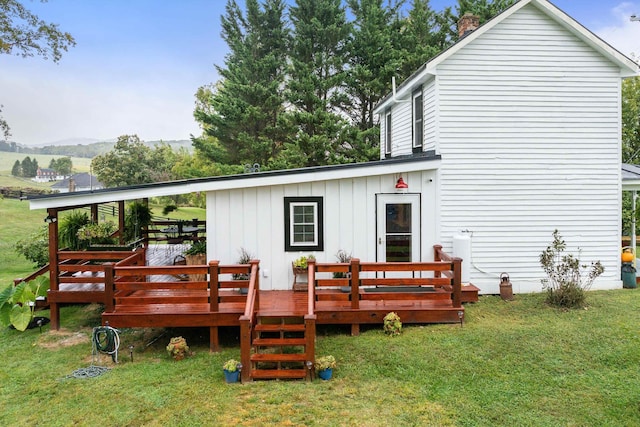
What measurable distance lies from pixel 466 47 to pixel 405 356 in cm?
645

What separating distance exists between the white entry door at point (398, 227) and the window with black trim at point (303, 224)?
1.21 metres

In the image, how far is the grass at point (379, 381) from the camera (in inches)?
190

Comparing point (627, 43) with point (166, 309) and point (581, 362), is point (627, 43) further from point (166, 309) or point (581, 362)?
point (166, 309)

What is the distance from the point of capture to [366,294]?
744 cm

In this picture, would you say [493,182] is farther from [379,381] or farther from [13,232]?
[13,232]

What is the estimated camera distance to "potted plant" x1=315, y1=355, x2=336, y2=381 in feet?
18.6

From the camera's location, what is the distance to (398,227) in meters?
8.95

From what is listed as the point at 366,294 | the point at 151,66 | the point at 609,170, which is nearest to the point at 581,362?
the point at 366,294

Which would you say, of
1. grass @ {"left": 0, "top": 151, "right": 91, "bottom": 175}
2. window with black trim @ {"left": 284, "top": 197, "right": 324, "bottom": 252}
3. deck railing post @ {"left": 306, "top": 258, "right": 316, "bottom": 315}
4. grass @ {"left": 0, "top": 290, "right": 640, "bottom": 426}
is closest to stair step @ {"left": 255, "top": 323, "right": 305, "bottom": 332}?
deck railing post @ {"left": 306, "top": 258, "right": 316, "bottom": 315}

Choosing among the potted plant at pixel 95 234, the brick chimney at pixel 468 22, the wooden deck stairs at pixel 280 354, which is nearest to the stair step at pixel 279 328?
the wooden deck stairs at pixel 280 354

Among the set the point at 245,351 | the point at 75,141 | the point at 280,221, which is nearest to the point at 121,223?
the point at 280,221

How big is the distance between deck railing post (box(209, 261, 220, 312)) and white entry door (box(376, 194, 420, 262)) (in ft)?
11.3

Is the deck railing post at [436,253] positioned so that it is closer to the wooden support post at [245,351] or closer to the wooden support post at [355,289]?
the wooden support post at [355,289]

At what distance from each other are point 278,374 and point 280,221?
348 centimetres
